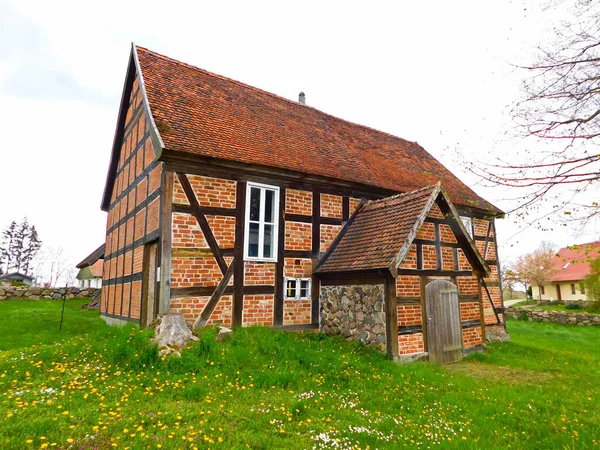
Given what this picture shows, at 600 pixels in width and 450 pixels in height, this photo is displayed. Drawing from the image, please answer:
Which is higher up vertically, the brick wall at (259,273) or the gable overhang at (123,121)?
the gable overhang at (123,121)

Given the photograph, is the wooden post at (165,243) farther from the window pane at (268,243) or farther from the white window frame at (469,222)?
the white window frame at (469,222)

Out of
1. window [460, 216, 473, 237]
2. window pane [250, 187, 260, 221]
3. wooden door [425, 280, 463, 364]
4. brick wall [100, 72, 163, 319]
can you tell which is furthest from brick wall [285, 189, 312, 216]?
window [460, 216, 473, 237]

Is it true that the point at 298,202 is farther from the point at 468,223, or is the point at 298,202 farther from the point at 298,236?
the point at 468,223

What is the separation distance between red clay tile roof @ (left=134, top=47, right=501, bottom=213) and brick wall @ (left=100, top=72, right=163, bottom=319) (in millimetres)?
1101

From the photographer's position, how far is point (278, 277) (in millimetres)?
10367

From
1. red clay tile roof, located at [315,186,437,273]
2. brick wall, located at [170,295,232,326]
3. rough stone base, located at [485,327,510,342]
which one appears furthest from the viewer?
rough stone base, located at [485,327,510,342]

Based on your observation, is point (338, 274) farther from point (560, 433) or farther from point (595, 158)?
point (595, 158)

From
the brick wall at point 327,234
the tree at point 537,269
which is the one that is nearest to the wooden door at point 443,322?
the brick wall at point 327,234

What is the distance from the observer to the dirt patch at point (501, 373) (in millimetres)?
8391

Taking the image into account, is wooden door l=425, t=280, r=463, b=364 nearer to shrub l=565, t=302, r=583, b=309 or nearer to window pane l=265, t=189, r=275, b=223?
window pane l=265, t=189, r=275, b=223

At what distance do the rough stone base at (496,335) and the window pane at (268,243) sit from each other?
9.39 metres

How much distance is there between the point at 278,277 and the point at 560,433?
263 inches

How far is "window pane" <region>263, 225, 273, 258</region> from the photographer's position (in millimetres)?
10396

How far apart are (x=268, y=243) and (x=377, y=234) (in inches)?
115
